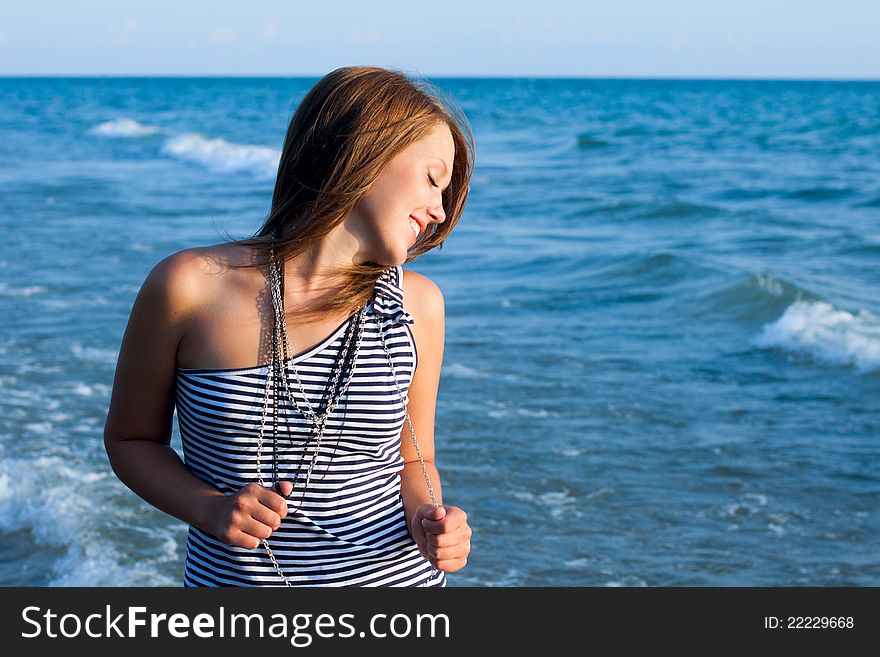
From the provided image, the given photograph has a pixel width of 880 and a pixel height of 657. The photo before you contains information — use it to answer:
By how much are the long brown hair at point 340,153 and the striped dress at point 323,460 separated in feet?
0.37

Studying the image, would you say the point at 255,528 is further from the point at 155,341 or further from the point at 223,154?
the point at 223,154

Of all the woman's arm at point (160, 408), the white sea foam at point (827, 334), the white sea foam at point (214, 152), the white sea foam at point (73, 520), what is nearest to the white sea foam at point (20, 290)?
the white sea foam at point (73, 520)

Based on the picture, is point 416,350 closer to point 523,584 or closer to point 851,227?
point 523,584

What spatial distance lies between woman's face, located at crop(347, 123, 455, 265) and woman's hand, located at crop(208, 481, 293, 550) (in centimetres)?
48

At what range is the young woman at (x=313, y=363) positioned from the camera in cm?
195

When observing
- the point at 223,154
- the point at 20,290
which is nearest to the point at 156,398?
the point at 20,290

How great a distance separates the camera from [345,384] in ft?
6.47

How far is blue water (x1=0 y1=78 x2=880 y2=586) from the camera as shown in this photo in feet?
19.8

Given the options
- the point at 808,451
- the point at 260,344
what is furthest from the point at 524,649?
the point at 808,451

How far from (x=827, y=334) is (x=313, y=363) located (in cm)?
979

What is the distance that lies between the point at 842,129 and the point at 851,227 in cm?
2757

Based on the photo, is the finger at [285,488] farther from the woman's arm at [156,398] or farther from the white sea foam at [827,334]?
the white sea foam at [827,334]

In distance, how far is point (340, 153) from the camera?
199 centimetres

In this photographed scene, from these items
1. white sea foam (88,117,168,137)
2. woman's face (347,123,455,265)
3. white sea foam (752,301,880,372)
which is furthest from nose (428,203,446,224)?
white sea foam (88,117,168,137)
